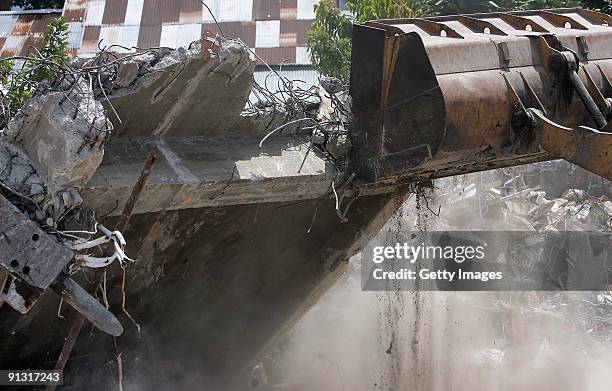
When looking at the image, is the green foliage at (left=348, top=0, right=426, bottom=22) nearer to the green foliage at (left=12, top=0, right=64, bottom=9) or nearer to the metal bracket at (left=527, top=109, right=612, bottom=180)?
the metal bracket at (left=527, top=109, right=612, bottom=180)

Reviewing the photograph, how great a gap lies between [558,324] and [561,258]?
1095mm

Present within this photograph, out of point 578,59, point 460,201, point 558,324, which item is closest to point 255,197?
point 578,59

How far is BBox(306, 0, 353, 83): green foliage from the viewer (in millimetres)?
14852

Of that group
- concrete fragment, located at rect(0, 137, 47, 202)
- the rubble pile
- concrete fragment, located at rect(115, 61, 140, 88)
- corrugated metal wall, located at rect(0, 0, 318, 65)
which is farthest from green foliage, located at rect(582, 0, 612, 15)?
concrete fragment, located at rect(0, 137, 47, 202)

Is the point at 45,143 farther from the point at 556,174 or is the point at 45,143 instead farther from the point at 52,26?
the point at 556,174

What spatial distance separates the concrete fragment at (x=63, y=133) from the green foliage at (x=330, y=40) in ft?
32.2

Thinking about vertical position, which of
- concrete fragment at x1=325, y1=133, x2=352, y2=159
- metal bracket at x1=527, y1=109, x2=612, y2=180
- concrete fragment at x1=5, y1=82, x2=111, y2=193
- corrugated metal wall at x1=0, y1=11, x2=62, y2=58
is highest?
concrete fragment at x1=5, y1=82, x2=111, y2=193

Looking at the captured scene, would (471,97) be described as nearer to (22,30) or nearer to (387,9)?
(387,9)

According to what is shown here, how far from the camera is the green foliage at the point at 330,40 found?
14.9m

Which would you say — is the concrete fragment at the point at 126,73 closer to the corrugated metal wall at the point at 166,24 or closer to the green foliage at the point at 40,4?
the corrugated metal wall at the point at 166,24

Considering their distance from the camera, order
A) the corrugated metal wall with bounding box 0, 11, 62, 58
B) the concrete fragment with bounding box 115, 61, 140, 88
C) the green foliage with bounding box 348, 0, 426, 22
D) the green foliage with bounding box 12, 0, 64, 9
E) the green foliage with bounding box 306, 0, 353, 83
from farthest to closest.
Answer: the green foliage with bounding box 12, 0, 64, 9
the corrugated metal wall with bounding box 0, 11, 62, 58
the green foliage with bounding box 306, 0, 353, 83
the green foliage with bounding box 348, 0, 426, 22
the concrete fragment with bounding box 115, 61, 140, 88

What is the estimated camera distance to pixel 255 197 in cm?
612

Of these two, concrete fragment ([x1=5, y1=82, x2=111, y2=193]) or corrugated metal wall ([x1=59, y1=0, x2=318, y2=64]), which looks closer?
concrete fragment ([x1=5, y1=82, x2=111, y2=193])

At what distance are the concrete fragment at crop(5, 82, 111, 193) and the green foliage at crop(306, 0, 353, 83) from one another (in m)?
9.80
